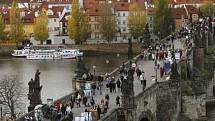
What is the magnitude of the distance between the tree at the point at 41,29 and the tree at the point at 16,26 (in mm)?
2219

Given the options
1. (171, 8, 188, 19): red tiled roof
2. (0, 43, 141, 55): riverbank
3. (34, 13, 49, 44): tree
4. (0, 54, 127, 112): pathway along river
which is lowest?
(0, 54, 127, 112): pathway along river

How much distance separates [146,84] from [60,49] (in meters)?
64.2

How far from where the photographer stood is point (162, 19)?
→ 10038 cm

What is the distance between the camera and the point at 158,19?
101000mm

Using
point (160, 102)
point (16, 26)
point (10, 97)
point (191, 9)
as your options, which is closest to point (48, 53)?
point (16, 26)

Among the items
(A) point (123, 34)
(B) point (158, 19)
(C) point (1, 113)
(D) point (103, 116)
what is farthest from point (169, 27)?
(D) point (103, 116)

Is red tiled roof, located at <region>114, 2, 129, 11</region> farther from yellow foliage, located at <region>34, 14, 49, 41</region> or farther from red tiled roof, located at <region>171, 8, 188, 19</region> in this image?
yellow foliage, located at <region>34, 14, 49, 41</region>

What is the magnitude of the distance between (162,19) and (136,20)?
4.41 meters

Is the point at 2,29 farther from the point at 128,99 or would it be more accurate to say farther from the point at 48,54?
the point at 128,99

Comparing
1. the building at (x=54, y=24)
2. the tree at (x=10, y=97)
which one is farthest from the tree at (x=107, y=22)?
the tree at (x=10, y=97)

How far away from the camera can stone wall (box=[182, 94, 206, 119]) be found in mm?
38031

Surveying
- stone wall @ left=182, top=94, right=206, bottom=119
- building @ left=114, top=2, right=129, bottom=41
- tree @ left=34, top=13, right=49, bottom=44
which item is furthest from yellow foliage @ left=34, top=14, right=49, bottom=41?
stone wall @ left=182, top=94, right=206, bottom=119

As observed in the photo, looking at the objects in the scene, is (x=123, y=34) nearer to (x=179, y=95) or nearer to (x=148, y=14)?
(x=148, y=14)

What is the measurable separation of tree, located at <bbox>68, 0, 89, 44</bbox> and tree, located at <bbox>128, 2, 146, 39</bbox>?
21.4 feet
